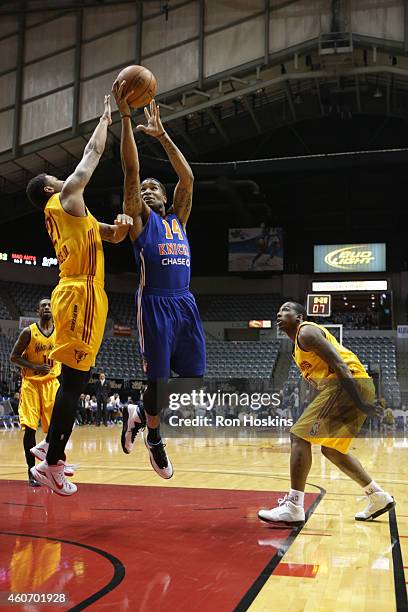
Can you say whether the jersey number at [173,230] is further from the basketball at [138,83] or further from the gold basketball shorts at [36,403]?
the gold basketball shorts at [36,403]

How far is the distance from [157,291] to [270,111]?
18875 mm

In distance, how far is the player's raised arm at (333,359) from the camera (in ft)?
14.4

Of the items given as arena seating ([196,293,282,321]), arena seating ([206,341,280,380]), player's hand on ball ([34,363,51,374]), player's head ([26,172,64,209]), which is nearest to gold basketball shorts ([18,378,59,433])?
player's hand on ball ([34,363,51,374])

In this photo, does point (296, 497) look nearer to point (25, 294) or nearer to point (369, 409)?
point (369, 409)

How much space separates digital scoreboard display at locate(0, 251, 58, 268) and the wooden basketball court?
21616 mm

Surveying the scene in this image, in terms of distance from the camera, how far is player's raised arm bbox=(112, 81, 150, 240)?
13.5ft

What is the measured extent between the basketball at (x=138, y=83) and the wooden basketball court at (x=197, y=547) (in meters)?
2.76

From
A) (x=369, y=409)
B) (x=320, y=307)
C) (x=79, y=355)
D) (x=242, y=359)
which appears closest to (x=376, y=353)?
(x=242, y=359)

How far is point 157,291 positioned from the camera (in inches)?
169

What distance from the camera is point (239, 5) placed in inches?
674

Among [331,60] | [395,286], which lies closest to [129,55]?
[331,60]

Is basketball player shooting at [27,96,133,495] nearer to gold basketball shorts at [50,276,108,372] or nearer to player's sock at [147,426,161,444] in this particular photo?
gold basketball shorts at [50,276,108,372]

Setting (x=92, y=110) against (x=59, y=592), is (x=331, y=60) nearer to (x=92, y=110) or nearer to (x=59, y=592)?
(x=92, y=110)

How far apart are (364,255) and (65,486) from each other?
25.7 metres
